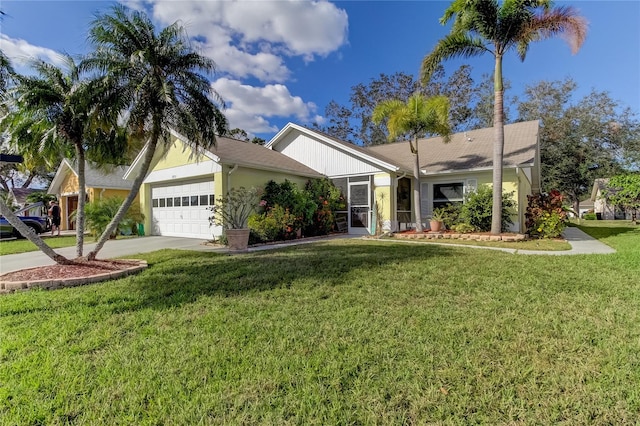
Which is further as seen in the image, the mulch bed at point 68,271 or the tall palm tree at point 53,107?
the tall palm tree at point 53,107

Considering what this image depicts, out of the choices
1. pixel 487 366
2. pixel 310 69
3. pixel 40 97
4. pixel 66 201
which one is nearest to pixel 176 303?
pixel 487 366

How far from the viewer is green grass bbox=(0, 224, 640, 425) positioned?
222cm

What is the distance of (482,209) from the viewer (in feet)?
39.0

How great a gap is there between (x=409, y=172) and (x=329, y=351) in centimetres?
1205

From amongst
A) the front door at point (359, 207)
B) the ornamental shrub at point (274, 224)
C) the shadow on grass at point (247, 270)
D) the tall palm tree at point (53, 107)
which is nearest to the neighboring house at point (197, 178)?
the ornamental shrub at point (274, 224)

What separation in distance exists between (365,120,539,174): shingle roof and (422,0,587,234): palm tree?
2.27 meters

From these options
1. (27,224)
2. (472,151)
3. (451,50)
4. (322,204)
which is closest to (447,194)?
(472,151)

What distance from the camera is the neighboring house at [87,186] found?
60.7 ft

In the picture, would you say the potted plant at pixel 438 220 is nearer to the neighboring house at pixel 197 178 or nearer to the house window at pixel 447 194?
the house window at pixel 447 194

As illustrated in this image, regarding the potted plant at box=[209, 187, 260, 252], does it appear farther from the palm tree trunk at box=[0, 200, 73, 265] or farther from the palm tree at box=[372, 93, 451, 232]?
the palm tree at box=[372, 93, 451, 232]

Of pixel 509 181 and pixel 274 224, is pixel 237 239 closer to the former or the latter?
pixel 274 224

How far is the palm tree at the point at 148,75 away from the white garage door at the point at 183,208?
543 cm

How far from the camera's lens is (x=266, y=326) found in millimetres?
3592

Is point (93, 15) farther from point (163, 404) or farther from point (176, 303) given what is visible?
point (163, 404)
